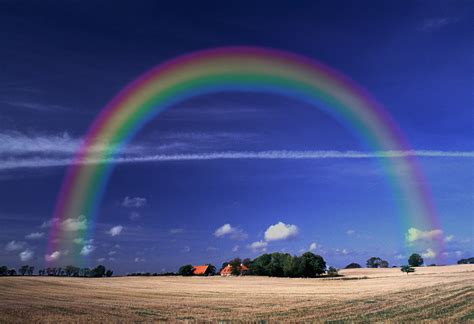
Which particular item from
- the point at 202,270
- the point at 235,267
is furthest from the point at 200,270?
the point at 235,267

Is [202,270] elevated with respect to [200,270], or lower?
lower

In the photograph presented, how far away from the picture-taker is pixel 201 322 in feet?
92.9

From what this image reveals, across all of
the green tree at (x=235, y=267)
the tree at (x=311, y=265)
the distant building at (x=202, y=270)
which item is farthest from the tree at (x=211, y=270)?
the tree at (x=311, y=265)

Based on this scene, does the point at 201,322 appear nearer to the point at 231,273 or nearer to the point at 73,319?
the point at 73,319

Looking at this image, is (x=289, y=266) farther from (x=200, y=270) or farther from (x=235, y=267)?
(x=200, y=270)

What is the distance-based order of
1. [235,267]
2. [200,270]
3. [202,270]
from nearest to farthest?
[235,267] → [202,270] → [200,270]

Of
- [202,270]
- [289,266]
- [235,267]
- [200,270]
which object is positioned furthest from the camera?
[200,270]

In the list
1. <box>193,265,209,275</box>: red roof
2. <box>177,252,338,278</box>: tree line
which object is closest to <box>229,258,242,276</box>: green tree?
<box>177,252,338,278</box>: tree line

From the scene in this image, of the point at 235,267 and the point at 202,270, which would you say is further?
the point at 202,270

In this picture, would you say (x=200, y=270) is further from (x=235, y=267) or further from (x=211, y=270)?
(x=235, y=267)

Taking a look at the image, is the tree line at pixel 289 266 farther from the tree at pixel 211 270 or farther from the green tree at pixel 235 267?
the tree at pixel 211 270

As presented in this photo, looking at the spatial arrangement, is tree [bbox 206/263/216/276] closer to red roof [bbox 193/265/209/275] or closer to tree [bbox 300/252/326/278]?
red roof [bbox 193/265/209/275]

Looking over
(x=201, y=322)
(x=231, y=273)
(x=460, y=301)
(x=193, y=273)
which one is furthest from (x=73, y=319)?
(x=193, y=273)

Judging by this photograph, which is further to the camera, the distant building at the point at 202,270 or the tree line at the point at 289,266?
the distant building at the point at 202,270
